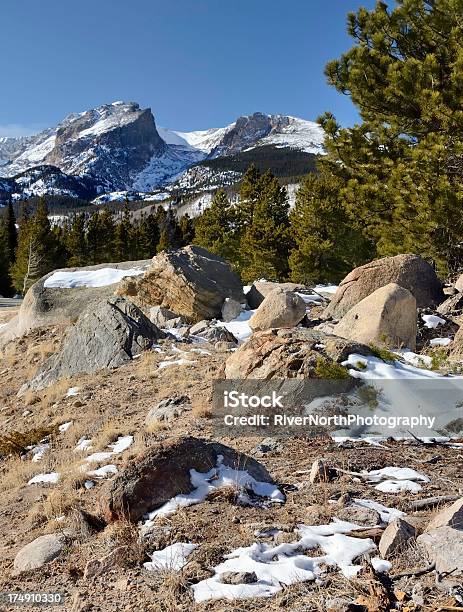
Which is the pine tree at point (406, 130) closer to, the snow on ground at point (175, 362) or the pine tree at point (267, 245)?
the snow on ground at point (175, 362)

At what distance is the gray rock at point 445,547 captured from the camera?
10.00 feet

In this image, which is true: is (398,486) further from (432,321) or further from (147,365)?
(147,365)

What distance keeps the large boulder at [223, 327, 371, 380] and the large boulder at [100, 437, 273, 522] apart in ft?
7.34

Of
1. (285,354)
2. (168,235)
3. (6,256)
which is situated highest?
(168,235)

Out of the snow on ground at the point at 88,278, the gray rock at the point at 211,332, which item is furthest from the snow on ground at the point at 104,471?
the snow on ground at the point at 88,278

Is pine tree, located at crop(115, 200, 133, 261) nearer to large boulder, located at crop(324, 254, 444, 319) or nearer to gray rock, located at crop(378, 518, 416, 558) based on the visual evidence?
large boulder, located at crop(324, 254, 444, 319)

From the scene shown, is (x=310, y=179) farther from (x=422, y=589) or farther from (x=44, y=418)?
(x=422, y=589)

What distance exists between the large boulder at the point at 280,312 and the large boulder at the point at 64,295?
23.6 ft

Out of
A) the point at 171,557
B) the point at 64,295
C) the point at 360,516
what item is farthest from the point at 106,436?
the point at 64,295

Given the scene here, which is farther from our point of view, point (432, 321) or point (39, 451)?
point (432, 321)

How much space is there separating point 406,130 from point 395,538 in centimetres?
1104

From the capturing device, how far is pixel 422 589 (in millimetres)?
2918

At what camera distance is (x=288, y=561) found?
3.44 m

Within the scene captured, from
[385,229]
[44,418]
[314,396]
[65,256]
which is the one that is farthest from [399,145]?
[65,256]
